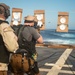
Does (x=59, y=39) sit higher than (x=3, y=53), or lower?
lower

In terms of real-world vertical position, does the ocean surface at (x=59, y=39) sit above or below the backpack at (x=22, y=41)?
below

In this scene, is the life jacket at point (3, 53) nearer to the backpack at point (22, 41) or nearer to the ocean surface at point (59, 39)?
the backpack at point (22, 41)

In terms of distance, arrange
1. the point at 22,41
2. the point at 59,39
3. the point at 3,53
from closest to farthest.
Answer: the point at 3,53 < the point at 22,41 < the point at 59,39

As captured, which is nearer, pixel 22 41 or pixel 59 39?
pixel 22 41

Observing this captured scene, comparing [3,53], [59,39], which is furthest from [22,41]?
[59,39]

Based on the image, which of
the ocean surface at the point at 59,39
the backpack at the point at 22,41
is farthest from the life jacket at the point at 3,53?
the ocean surface at the point at 59,39

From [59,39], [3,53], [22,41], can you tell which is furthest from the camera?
[59,39]

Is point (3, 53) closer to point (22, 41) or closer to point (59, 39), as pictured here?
point (22, 41)

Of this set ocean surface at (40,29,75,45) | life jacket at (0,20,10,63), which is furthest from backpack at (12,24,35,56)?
ocean surface at (40,29,75,45)

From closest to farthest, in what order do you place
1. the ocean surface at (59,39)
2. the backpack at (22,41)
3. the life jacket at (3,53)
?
the life jacket at (3,53) → the backpack at (22,41) → the ocean surface at (59,39)

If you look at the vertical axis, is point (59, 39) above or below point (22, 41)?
below

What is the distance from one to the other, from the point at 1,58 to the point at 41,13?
12.8 metres

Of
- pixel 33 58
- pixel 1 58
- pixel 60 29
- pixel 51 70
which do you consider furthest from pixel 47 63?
pixel 60 29

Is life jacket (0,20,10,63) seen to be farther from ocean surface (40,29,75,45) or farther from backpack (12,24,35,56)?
ocean surface (40,29,75,45)
